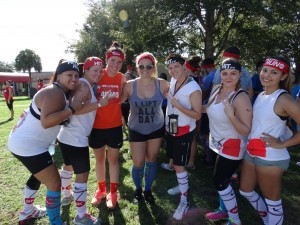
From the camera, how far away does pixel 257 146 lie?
2.88 metres

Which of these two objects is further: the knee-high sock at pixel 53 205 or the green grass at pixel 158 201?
the green grass at pixel 158 201

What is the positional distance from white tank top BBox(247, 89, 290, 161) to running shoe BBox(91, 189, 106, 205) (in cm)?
249

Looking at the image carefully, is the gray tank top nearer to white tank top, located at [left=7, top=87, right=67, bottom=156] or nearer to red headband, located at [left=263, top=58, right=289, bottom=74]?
white tank top, located at [left=7, top=87, right=67, bottom=156]

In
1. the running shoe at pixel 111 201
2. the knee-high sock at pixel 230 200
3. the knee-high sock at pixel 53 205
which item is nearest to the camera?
the knee-high sock at pixel 53 205

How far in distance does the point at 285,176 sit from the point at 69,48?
2779 centimetres

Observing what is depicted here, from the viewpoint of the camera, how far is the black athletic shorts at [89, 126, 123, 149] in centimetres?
393

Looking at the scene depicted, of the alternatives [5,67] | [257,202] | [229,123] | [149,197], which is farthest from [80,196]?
[5,67]

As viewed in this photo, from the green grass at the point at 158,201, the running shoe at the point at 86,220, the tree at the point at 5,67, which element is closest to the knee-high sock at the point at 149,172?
the green grass at the point at 158,201

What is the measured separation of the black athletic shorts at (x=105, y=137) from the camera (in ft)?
12.9

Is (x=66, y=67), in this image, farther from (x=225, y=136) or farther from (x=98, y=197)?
(x=98, y=197)

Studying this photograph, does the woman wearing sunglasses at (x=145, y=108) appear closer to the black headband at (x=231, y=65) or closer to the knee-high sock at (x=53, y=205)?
the black headband at (x=231, y=65)

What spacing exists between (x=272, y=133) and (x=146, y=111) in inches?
68.4

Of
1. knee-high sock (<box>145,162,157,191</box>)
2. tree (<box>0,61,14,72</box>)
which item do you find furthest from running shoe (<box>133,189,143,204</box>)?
tree (<box>0,61,14,72</box>)

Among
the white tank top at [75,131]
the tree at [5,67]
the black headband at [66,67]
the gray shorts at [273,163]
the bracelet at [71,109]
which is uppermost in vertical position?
the tree at [5,67]
